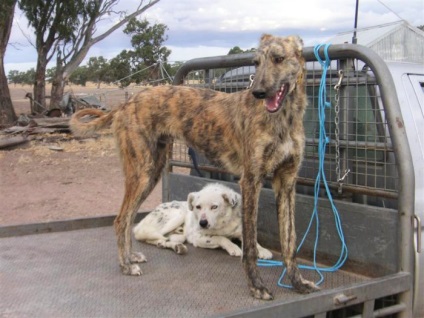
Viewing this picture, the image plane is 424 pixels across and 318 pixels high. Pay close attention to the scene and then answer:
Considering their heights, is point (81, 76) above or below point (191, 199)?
above

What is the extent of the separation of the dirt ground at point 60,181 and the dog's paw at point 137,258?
9.06 feet

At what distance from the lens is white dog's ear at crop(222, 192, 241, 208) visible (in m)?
4.09

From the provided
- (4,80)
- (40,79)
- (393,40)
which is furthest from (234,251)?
(40,79)

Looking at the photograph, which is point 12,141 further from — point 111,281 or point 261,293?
point 261,293

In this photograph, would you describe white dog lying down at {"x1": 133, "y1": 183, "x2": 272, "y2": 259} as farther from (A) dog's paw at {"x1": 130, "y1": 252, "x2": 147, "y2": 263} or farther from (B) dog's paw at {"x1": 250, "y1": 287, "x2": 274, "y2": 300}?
(B) dog's paw at {"x1": 250, "y1": 287, "x2": 274, "y2": 300}

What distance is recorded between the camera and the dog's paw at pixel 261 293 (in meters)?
2.99

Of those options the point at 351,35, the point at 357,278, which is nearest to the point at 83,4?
the point at 351,35

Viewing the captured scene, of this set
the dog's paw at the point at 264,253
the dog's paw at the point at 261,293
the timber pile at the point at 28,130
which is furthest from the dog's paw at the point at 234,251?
the timber pile at the point at 28,130

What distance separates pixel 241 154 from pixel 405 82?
3.58ft

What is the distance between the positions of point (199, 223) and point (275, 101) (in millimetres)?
1329

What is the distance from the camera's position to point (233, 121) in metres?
3.51

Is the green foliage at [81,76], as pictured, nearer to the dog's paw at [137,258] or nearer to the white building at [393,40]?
the white building at [393,40]

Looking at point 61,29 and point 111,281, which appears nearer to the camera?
point 111,281

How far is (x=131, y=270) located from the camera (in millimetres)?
3467
